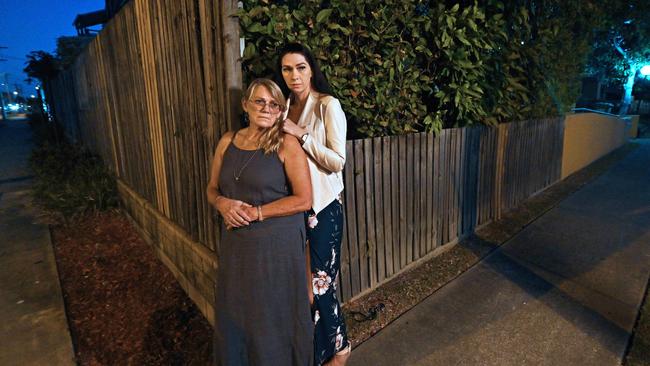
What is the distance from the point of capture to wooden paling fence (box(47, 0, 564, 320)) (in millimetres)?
2574

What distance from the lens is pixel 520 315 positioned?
2975 mm

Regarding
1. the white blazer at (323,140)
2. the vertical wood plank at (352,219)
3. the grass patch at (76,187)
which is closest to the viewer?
the white blazer at (323,140)

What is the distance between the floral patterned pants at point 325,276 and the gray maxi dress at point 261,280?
20 centimetres

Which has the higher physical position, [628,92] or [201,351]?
[628,92]

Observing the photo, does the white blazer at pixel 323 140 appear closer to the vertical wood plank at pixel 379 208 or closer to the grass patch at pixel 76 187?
the vertical wood plank at pixel 379 208

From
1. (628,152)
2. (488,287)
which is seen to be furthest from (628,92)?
(488,287)

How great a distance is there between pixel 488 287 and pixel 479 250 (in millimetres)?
931

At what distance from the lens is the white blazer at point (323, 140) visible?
203 cm

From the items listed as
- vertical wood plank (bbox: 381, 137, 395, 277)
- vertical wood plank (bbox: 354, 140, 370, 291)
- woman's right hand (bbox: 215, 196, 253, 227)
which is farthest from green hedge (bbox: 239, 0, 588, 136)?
woman's right hand (bbox: 215, 196, 253, 227)

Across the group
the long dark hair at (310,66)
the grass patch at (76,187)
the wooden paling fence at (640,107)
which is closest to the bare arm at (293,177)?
the long dark hair at (310,66)

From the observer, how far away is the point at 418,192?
378 cm

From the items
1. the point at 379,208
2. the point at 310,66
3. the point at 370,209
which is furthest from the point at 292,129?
the point at 379,208

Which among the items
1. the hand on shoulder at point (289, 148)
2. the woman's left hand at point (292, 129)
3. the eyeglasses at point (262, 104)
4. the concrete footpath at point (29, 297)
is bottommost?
the concrete footpath at point (29, 297)

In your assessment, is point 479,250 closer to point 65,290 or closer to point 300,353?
point 300,353
